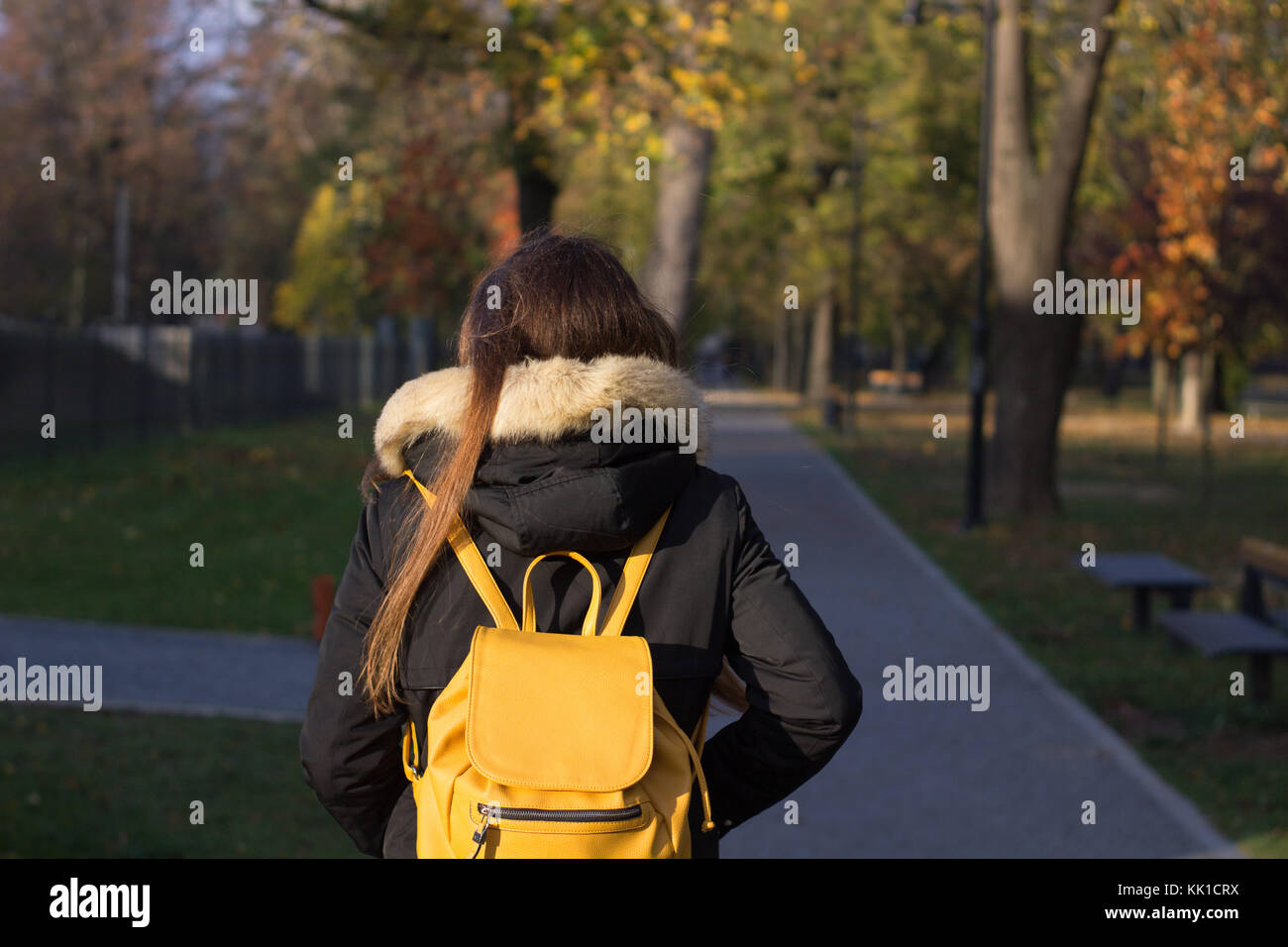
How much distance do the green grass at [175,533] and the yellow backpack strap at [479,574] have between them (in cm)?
375

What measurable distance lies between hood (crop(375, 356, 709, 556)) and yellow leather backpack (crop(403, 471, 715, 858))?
4.7 inches

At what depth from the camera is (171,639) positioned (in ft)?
31.9

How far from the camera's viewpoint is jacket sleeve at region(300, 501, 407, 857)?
Result: 2523 millimetres

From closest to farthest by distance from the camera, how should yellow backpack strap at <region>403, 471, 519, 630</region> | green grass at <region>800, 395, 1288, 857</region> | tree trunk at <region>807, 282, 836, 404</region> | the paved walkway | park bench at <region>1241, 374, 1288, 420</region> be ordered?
yellow backpack strap at <region>403, 471, 519, 630</region>, green grass at <region>800, 395, 1288, 857</region>, the paved walkway, tree trunk at <region>807, 282, 836, 404</region>, park bench at <region>1241, 374, 1288, 420</region>

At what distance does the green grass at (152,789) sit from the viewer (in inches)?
227

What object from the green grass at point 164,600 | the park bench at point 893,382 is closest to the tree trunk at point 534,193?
the green grass at point 164,600

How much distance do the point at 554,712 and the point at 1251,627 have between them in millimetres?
7319

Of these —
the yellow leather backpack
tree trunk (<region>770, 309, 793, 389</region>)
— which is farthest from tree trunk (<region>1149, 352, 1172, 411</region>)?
the yellow leather backpack

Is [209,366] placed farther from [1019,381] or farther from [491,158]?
[1019,381]

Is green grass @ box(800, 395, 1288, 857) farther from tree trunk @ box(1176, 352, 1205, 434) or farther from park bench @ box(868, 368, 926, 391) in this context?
park bench @ box(868, 368, 926, 391)

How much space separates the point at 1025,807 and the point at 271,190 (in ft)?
168

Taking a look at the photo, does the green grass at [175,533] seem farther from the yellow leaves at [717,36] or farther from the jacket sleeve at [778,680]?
the yellow leaves at [717,36]

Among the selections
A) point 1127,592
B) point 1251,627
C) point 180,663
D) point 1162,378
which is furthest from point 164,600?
point 1162,378

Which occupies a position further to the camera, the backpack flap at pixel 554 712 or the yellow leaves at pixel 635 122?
the yellow leaves at pixel 635 122
